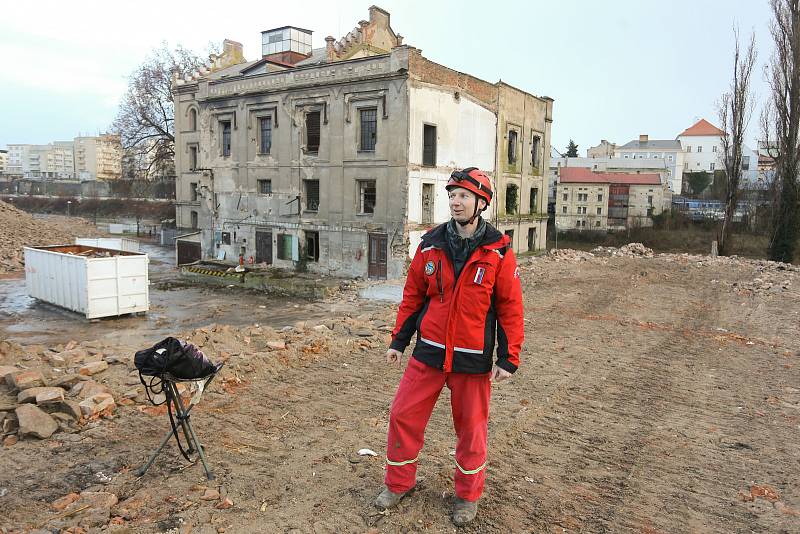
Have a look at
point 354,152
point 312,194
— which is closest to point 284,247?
point 312,194

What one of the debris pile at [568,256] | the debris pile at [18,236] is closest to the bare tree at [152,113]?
the debris pile at [18,236]

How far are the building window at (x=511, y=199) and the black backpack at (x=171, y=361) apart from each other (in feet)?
88.6

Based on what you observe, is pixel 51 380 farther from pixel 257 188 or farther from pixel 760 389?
pixel 257 188

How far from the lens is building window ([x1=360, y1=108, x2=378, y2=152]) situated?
2369 cm

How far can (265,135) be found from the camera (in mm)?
27812

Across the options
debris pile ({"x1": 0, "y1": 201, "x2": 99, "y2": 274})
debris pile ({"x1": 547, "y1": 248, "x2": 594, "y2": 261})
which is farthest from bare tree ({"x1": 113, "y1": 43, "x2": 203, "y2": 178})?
debris pile ({"x1": 547, "y1": 248, "x2": 594, "y2": 261})

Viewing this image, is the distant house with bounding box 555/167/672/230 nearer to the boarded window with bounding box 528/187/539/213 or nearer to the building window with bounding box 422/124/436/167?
the boarded window with bounding box 528/187/539/213

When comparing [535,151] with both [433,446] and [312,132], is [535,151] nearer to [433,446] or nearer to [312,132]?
[312,132]

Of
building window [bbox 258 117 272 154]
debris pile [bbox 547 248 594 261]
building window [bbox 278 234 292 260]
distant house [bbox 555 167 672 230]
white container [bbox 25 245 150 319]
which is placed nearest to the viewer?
white container [bbox 25 245 150 319]

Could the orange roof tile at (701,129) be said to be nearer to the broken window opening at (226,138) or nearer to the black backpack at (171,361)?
the broken window opening at (226,138)

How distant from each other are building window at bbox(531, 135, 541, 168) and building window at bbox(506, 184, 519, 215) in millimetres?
2879

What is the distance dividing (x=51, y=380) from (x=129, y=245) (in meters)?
28.6

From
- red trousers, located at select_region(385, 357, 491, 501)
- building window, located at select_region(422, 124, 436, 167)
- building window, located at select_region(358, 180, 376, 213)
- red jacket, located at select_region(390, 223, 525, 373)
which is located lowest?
red trousers, located at select_region(385, 357, 491, 501)

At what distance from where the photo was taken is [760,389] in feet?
24.3
